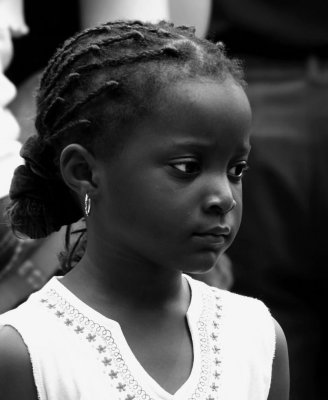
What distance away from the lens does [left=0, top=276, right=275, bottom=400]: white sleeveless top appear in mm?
1410

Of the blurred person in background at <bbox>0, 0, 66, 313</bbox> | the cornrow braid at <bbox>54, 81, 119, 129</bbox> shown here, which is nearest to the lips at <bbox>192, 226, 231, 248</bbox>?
the cornrow braid at <bbox>54, 81, 119, 129</bbox>

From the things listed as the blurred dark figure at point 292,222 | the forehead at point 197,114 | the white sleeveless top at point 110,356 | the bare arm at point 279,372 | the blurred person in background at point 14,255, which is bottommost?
the blurred dark figure at point 292,222

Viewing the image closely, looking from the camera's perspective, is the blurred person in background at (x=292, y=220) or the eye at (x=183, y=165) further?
the blurred person in background at (x=292, y=220)

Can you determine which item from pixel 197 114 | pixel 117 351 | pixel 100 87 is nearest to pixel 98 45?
pixel 100 87

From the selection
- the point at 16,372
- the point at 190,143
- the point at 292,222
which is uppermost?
the point at 190,143

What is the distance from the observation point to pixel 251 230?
278cm

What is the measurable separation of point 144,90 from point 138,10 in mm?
1162

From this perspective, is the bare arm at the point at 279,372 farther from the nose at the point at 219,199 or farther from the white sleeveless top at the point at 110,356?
the nose at the point at 219,199

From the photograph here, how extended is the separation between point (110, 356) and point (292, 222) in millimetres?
1403

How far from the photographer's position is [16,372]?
4.62 ft

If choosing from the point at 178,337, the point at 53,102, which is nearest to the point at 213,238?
the point at 178,337

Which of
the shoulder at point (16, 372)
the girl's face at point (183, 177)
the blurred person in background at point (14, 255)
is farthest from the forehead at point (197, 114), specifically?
the blurred person in background at point (14, 255)

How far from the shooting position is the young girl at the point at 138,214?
1394mm

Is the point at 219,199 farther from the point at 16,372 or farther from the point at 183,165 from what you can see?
the point at 16,372
